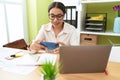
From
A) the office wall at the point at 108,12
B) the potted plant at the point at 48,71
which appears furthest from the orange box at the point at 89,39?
the potted plant at the point at 48,71

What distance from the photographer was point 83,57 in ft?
3.03

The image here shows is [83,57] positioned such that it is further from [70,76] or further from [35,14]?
[35,14]

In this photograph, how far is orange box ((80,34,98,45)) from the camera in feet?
7.63

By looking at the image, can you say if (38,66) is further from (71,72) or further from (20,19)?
(20,19)

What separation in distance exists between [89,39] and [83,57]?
149cm

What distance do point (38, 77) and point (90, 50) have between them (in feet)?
1.28

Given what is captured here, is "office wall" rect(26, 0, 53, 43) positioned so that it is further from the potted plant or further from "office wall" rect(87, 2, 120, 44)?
the potted plant

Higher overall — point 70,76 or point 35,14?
point 35,14

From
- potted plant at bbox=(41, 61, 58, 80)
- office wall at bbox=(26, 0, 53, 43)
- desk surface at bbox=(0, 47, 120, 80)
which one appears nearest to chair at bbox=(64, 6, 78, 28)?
office wall at bbox=(26, 0, 53, 43)

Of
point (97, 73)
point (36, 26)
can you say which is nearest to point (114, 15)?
point (36, 26)

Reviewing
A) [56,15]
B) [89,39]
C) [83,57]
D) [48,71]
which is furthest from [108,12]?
[48,71]

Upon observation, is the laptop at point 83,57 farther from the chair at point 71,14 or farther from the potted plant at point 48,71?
the chair at point 71,14

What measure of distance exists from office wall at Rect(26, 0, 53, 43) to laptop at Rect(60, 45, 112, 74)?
1.94 meters

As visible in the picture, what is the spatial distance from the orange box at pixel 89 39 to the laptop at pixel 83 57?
1372 mm
